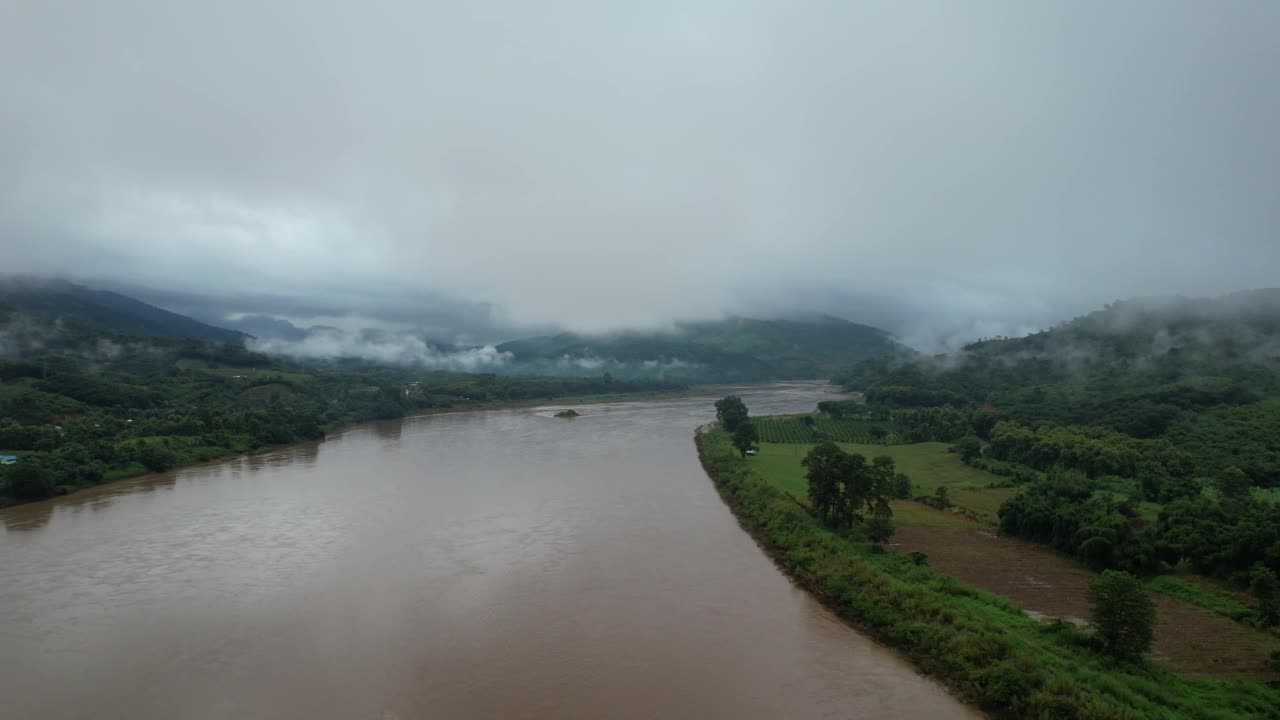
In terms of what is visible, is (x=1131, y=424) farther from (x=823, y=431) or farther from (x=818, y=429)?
(x=818, y=429)

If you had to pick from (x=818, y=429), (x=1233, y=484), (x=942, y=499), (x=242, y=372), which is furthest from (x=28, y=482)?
(x=242, y=372)

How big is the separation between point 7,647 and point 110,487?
58.1 ft

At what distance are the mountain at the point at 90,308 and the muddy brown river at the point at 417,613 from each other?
74.6 metres

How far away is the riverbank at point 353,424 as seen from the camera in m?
26.7

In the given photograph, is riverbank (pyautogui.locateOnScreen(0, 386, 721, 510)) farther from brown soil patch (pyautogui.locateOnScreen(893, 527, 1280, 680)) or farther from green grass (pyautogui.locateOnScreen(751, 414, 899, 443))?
brown soil patch (pyautogui.locateOnScreen(893, 527, 1280, 680))

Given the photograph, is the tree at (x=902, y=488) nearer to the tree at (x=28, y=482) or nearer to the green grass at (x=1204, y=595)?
the green grass at (x=1204, y=595)

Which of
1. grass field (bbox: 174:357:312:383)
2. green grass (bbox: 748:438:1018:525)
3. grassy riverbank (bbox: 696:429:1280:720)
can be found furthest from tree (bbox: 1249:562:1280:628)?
grass field (bbox: 174:357:312:383)

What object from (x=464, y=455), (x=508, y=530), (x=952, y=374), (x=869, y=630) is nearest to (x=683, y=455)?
(x=464, y=455)

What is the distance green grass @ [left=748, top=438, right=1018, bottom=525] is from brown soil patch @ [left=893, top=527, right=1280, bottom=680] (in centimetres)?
256

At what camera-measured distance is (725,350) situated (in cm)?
14862

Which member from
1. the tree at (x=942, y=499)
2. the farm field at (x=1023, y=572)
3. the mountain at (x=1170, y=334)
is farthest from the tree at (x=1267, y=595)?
the mountain at (x=1170, y=334)

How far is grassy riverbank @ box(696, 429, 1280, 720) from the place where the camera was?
9359 millimetres

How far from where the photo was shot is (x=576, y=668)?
11555 mm

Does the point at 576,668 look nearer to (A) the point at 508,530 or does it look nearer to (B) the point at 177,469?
(A) the point at 508,530
